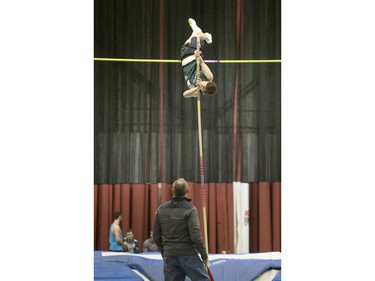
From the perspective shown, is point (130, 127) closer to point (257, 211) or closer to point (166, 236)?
point (257, 211)

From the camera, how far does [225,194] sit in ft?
30.0

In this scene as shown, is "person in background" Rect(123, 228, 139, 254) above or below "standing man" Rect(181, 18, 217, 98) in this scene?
below

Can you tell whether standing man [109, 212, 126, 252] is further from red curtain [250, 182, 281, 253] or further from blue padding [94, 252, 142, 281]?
blue padding [94, 252, 142, 281]

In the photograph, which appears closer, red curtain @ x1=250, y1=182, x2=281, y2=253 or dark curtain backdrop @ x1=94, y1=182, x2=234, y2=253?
dark curtain backdrop @ x1=94, y1=182, x2=234, y2=253

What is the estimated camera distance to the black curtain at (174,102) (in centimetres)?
904

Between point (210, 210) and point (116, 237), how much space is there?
1720 millimetres

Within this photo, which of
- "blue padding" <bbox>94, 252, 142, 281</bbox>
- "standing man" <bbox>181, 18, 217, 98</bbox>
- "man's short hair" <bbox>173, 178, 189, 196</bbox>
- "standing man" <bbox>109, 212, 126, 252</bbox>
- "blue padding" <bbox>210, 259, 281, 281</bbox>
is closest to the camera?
"man's short hair" <bbox>173, 178, 189, 196</bbox>

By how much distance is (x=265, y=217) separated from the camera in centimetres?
910

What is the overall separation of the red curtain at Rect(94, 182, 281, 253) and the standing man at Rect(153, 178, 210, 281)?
4.60m

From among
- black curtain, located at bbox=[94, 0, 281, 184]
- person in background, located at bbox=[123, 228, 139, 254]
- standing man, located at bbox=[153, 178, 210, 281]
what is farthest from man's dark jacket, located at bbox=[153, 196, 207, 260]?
black curtain, located at bbox=[94, 0, 281, 184]

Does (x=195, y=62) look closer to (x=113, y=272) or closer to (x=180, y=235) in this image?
(x=180, y=235)

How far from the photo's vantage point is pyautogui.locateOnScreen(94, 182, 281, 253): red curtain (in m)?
8.97
